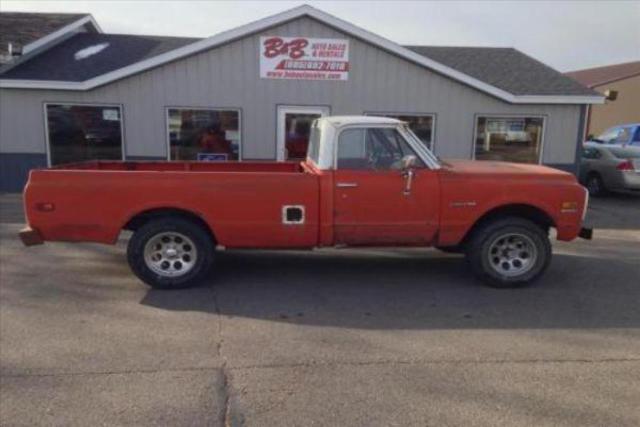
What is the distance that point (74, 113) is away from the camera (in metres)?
12.1

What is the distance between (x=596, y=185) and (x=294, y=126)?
853 cm

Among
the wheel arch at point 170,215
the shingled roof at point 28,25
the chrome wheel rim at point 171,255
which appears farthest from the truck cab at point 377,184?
the shingled roof at point 28,25

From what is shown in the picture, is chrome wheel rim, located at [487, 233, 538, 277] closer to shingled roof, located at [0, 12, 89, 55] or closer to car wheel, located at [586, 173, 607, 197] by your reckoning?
car wheel, located at [586, 173, 607, 197]

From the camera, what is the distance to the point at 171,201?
5.71 meters

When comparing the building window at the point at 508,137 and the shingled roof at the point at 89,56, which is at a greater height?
the shingled roof at the point at 89,56

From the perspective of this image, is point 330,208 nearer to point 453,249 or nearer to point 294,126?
point 453,249

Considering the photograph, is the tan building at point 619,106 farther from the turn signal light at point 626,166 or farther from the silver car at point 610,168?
the turn signal light at point 626,166

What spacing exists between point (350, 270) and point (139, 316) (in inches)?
105

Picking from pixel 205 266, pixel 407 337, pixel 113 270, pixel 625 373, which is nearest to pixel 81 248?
pixel 113 270

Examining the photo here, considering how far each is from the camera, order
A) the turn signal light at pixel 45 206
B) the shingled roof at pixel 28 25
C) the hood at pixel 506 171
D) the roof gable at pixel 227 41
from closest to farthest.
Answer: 1. the turn signal light at pixel 45 206
2. the hood at pixel 506 171
3. the roof gable at pixel 227 41
4. the shingled roof at pixel 28 25

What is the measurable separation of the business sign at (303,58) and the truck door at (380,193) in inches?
258

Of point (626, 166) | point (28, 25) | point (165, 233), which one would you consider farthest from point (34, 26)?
point (626, 166)

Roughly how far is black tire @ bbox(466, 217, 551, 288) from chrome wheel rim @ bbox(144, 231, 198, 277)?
122 inches

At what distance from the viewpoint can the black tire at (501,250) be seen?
598 cm
